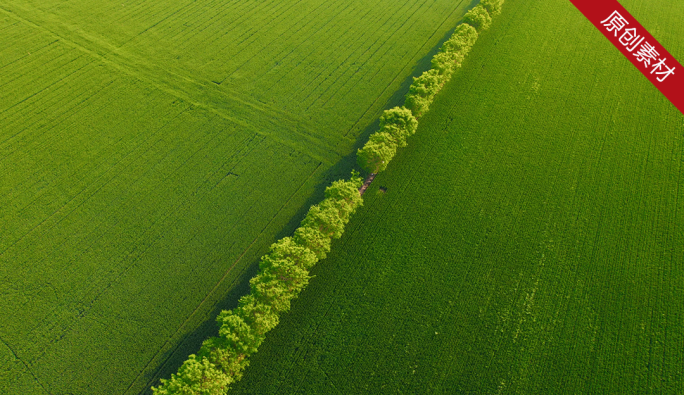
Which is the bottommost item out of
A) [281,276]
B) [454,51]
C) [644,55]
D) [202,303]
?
[202,303]

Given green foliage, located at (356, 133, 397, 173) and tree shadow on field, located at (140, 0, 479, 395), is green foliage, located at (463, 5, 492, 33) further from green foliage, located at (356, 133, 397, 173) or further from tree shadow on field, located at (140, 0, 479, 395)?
green foliage, located at (356, 133, 397, 173)

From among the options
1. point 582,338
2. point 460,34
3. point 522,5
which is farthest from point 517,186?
point 522,5

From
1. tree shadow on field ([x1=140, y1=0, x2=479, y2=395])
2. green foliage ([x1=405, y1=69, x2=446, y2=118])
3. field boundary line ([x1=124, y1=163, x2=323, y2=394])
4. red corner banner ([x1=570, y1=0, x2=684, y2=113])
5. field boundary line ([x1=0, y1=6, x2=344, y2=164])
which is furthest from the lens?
green foliage ([x1=405, y1=69, x2=446, y2=118])

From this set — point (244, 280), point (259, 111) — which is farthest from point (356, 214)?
point (259, 111)

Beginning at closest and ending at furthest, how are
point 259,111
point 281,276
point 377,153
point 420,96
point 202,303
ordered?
point 281,276 → point 202,303 → point 377,153 → point 420,96 → point 259,111

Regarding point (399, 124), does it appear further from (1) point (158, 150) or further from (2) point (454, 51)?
(1) point (158, 150)

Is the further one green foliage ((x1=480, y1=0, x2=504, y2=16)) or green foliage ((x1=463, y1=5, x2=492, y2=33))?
green foliage ((x1=480, y1=0, x2=504, y2=16))

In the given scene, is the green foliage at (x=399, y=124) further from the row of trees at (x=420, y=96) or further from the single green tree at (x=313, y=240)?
the single green tree at (x=313, y=240)

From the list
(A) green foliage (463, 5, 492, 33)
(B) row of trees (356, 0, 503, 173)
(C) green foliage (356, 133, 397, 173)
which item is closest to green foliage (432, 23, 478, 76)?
(B) row of trees (356, 0, 503, 173)
